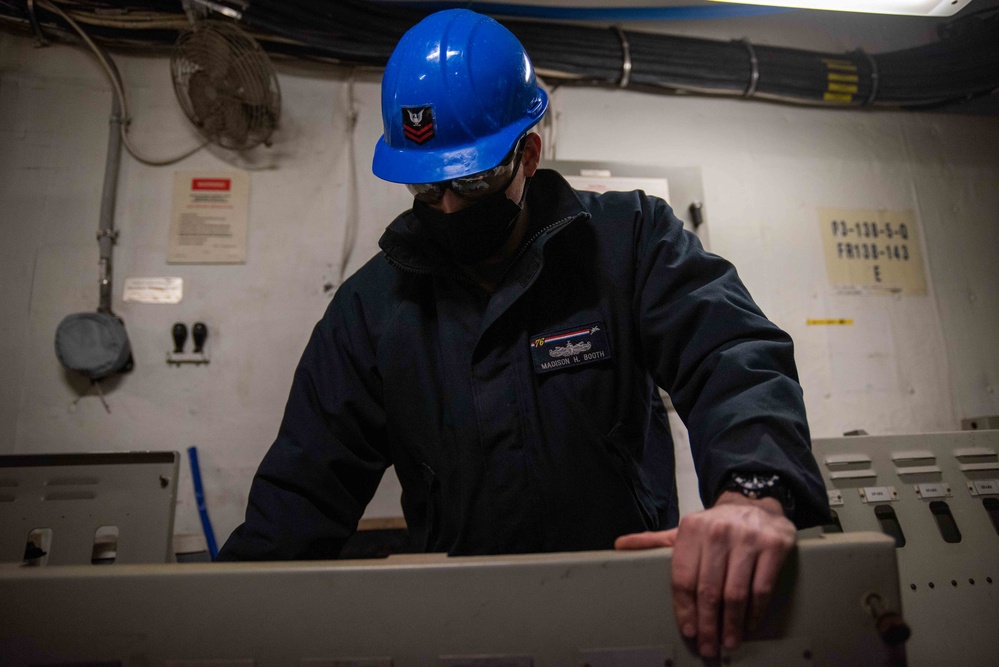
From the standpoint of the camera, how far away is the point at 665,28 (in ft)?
6.23

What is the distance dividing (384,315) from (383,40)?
103 cm

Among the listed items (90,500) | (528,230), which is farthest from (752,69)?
(90,500)

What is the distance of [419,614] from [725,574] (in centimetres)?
27

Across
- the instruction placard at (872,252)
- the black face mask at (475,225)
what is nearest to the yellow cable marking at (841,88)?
the instruction placard at (872,252)

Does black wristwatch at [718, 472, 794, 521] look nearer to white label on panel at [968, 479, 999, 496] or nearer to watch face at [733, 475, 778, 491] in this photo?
watch face at [733, 475, 778, 491]

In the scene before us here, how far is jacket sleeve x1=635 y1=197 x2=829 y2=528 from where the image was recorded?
607 millimetres

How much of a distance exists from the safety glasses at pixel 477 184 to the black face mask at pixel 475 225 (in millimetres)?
11

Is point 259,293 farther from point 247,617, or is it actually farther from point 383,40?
point 247,617

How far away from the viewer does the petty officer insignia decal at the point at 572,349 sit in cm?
92

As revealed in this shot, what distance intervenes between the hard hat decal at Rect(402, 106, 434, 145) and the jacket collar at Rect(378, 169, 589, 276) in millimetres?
138

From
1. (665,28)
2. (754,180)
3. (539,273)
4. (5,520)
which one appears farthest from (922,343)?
(5,520)

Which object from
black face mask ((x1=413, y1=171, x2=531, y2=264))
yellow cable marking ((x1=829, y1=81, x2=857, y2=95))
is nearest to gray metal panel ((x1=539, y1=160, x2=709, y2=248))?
yellow cable marking ((x1=829, y1=81, x2=857, y2=95))

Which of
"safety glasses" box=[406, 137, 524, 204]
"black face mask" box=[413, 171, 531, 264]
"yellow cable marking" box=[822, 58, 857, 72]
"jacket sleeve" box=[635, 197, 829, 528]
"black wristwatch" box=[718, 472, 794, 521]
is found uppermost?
"yellow cable marking" box=[822, 58, 857, 72]

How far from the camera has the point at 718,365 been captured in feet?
2.39
